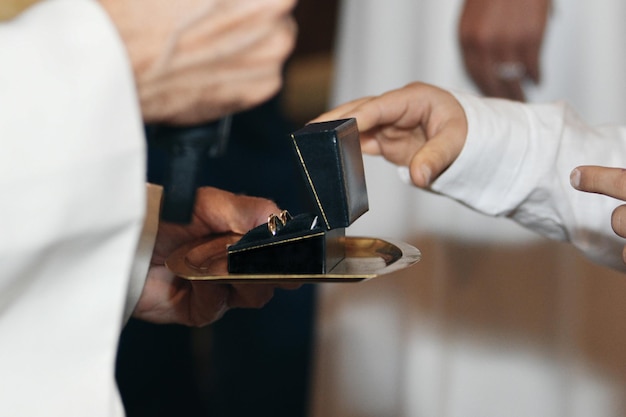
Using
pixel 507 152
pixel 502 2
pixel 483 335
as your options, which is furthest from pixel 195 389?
pixel 507 152

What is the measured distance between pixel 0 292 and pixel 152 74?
128 millimetres

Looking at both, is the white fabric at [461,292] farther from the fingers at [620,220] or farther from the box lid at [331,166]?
the box lid at [331,166]

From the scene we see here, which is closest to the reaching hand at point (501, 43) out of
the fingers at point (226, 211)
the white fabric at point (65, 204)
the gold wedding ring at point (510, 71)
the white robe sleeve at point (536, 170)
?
the gold wedding ring at point (510, 71)

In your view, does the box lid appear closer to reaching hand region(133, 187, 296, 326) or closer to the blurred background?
reaching hand region(133, 187, 296, 326)

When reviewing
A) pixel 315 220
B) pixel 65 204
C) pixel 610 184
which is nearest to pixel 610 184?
pixel 610 184

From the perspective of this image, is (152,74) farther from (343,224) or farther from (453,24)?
(453,24)

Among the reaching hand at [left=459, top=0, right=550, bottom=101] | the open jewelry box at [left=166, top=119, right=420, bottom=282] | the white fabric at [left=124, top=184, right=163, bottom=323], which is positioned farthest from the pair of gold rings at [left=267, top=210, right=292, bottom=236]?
the reaching hand at [left=459, top=0, right=550, bottom=101]

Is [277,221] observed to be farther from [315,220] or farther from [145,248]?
[145,248]

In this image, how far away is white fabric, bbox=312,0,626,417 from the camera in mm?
942

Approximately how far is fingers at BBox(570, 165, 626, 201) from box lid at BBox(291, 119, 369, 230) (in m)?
0.19

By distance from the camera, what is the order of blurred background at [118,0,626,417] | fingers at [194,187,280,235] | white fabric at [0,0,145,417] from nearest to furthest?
white fabric at [0,0,145,417] → fingers at [194,187,280,235] → blurred background at [118,0,626,417]

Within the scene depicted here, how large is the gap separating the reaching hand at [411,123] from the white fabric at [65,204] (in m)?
0.22

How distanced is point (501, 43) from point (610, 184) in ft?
1.53

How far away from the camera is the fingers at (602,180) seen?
0.62 metres
